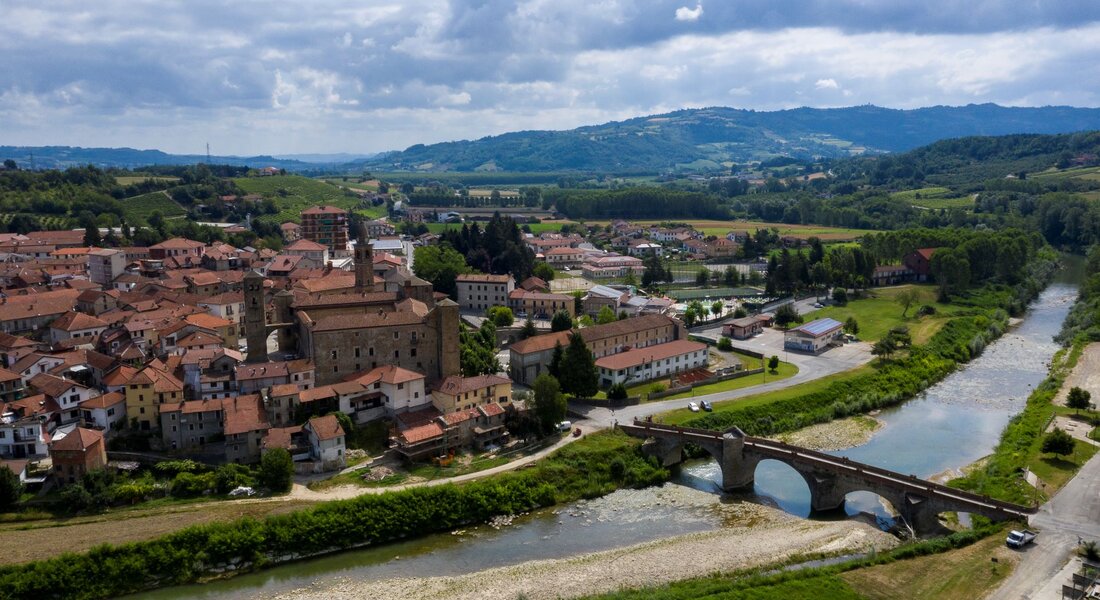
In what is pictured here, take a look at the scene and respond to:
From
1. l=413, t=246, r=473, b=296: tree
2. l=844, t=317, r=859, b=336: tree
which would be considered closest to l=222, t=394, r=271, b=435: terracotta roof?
l=413, t=246, r=473, b=296: tree

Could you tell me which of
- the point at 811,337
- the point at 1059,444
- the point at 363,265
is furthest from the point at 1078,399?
the point at 363,265

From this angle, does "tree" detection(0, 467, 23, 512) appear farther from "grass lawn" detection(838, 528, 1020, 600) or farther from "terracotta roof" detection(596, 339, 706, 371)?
"grass lawn" detection(838, 528, 1020, 600)

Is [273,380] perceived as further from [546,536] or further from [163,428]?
[546,536]

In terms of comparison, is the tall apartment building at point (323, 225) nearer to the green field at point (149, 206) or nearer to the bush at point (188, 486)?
the green field at point (149, 206)

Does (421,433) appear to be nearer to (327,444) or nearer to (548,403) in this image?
(327,444)

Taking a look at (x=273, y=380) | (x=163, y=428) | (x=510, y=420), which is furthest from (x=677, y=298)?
(x=163, y=428)

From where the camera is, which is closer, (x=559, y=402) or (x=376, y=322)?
(x=559, y=402)
